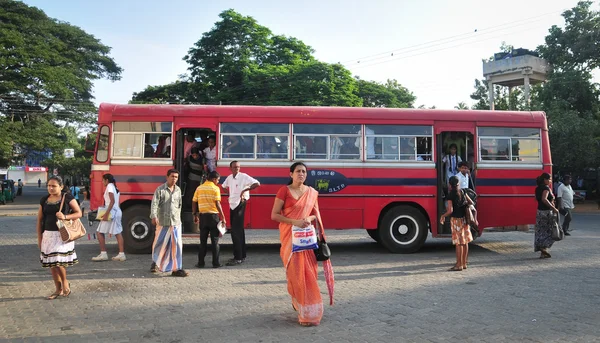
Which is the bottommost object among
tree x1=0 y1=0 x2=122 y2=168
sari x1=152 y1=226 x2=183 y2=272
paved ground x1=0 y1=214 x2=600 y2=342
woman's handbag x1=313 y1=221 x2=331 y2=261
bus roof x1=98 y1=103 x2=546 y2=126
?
paved ground x1=0 y1=214 x2=600 y2=342

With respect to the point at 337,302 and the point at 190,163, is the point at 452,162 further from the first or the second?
the point at 190,163

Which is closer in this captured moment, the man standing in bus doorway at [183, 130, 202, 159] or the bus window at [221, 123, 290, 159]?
the bus window at [221, 123, 290, 159]

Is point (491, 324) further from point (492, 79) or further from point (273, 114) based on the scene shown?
point (492, 79)

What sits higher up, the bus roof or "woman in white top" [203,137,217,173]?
the bus roof

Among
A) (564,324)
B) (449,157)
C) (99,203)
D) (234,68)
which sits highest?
(234,68)

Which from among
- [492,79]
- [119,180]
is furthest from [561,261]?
[492,79]

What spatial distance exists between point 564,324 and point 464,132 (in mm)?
5816

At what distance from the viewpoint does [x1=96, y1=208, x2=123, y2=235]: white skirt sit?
907 centimetres

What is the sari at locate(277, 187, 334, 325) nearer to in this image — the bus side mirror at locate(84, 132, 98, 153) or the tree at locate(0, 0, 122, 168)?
the bus side mirror at locate(84, 132, 98, 153)

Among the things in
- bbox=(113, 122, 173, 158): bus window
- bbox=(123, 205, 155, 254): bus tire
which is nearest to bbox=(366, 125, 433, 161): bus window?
bbox=(113, 122, 173, 158): bus window

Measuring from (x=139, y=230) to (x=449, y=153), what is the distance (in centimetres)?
680

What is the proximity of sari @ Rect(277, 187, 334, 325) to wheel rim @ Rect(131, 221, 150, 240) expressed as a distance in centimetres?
538

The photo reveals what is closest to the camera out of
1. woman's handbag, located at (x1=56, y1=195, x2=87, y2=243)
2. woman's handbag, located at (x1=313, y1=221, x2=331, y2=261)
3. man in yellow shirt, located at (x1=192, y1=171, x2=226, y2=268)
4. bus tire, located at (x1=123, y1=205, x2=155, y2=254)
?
woman's handbag, located at (x1=313, y1=221, x2=331, y2=261)

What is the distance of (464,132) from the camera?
10547mm
